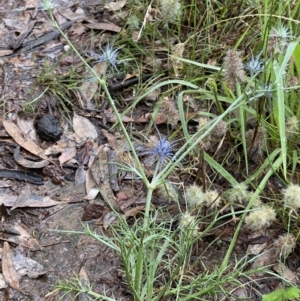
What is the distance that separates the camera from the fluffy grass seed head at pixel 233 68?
219cm

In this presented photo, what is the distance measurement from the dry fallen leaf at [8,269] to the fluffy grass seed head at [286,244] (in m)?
0.87

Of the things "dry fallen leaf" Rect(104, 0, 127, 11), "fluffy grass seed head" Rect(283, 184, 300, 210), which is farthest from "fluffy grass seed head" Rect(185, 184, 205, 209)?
"dry fallen leaf" Rect(104, 0, 127, 11)

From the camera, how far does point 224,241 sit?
2275 millimetres

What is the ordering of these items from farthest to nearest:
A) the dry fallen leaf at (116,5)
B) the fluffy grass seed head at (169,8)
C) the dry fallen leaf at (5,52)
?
the dry fallen leaf at (116,5), the dry fallen leaf at (5,52), the fluffy grass seed head at (169,8)

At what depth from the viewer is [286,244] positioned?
2127mm

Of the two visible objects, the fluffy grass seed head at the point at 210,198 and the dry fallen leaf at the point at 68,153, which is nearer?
the fluffy grass seed head at the point at 210,198

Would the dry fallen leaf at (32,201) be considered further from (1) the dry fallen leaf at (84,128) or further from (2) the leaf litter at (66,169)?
(1) the dry fallen leaf at (84,128)

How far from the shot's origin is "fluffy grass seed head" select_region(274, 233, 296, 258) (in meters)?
2.14

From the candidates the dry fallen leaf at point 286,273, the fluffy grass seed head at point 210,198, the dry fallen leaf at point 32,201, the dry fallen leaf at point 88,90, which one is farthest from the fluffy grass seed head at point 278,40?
the dry fallen leaf at point 32,201

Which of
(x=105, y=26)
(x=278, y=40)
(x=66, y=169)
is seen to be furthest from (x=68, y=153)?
(x=278, y=40)

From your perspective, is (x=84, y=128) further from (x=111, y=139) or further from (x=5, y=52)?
(x=5, y=52)

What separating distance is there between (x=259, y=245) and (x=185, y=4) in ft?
4.17

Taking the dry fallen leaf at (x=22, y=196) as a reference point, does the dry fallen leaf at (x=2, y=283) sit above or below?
below

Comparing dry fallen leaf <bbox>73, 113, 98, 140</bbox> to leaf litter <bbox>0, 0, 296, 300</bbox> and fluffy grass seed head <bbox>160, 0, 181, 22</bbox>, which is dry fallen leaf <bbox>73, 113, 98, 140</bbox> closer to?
leaf litter <bbox>0, 0, 296, 300</bbox>
